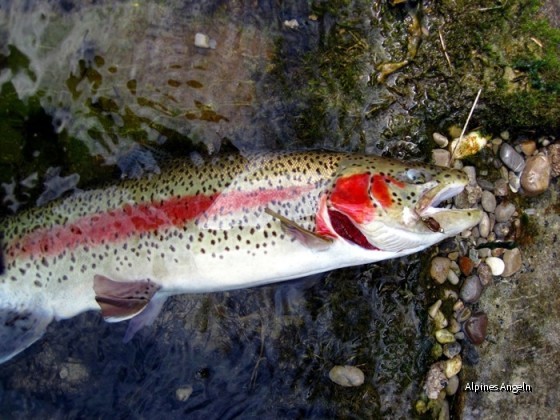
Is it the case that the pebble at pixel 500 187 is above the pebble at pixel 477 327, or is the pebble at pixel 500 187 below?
above

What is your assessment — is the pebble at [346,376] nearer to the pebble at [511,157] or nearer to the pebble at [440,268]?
the pebble at [440,268]

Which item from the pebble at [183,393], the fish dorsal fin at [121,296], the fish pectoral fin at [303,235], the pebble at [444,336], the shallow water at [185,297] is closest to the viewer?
the fish pectoral fin at [303,235]

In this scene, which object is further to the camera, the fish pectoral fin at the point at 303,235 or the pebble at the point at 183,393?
the pebble at the point at 183,393

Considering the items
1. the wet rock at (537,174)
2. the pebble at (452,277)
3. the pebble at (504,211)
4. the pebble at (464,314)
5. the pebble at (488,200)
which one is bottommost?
the pebble at (464,314)

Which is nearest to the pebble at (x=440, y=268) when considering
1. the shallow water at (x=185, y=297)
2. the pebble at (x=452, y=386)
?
the shallow water at (x=185, y=297)

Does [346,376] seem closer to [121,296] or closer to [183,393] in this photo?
[183,393]

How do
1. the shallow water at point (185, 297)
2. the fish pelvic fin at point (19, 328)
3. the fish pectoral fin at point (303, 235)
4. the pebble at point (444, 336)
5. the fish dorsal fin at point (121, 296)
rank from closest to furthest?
the fish pectoral fin at point (303, 235) → the fish dorsal fin at point (121, 296) → the fish pelvic fin at point (19, 328) → the shallow water at point (185, 297) → the pebble at point (444, 336)

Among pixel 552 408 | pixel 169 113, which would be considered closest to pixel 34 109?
pixel 169 113
